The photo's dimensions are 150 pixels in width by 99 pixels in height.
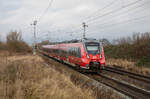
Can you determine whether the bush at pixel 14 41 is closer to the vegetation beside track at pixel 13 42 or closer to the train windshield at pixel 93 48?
the vegetation beside track at pixel 13 42

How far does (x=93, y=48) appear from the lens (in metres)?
14.0

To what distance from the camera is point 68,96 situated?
5395 mm

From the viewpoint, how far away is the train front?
1326cm

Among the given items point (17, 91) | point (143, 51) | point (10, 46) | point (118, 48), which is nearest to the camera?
point (17, 91)

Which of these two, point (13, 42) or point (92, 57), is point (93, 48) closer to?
point (92, 57)

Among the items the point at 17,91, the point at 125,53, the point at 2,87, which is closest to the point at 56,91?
the point at 17,91

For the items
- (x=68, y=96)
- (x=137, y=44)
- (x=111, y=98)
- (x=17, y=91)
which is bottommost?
(x=111, y=98)

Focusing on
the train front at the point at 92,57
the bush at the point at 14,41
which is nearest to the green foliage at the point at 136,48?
the train front at the point at 92,57

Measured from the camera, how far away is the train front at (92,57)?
43.5 ft

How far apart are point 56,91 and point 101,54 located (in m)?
8.83

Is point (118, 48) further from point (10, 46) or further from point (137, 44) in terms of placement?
point (10, 46)

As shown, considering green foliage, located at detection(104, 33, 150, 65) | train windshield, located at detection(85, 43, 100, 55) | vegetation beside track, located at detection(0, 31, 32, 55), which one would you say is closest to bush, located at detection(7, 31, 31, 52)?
vegetation beside track, located at detection(0, 31, 32, 55)

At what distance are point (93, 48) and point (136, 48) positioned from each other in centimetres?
1183

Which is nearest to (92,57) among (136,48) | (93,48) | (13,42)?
(93,48)
